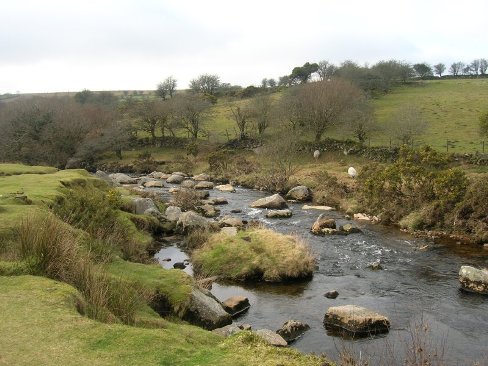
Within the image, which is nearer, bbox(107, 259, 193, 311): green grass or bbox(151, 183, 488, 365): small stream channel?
bbox(151, 183, 488, 365): small stream channel

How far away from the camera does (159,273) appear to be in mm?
17625

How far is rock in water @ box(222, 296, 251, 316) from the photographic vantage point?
1802 centimetres

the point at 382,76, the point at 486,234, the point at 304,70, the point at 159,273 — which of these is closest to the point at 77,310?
the point at 159,273

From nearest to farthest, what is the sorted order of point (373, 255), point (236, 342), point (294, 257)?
point (236, 342), point (294, 257), point (373, 255)

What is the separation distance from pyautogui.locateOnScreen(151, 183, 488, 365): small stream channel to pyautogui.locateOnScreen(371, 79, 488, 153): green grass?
28.4 meters

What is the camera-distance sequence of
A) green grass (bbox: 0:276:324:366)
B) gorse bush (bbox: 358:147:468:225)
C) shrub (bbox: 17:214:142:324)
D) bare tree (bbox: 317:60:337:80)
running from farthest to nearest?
bare tree (bbox: 317:60:337:80), gorse bush (bbox: 358:147:468:225), shrub (bbox: 17:214:142:324), green grass (bbox: 0:276:324:366)

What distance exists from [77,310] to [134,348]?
236cm

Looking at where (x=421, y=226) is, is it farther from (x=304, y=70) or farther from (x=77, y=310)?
(x=304, y=70)

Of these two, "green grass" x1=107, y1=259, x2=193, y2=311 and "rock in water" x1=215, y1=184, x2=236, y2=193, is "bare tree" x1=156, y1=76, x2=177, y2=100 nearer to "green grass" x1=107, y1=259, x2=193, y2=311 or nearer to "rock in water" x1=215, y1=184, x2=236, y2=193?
"rock in water" x1=215, y1=184, x2=236, y2=193

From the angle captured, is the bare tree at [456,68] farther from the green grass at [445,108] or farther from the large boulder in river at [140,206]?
the large boulder in river at [140,206]

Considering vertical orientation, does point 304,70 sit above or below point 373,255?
above

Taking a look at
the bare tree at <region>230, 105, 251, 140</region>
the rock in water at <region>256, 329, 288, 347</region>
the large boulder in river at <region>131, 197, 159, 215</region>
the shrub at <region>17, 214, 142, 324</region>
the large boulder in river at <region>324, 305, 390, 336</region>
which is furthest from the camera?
the bare tree at <region>230, 105, 251, 140</region>

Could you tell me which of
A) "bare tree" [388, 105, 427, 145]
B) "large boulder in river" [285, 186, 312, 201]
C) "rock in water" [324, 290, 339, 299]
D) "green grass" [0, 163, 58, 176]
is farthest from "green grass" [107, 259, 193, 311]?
"bare tree" [388, 105, 427, 145]

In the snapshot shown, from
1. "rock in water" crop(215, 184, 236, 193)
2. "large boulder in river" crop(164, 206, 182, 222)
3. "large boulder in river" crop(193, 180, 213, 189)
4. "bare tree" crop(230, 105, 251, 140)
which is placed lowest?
"rock in water" crop(215, 184, 236, 193)
